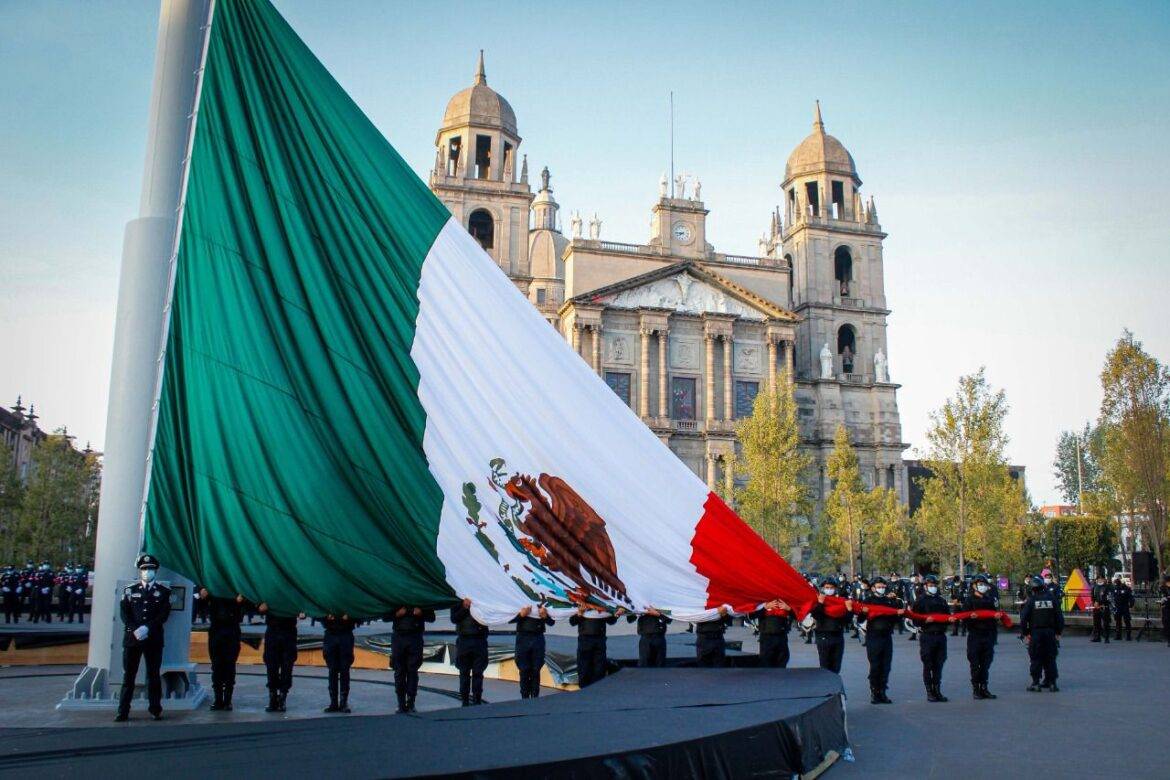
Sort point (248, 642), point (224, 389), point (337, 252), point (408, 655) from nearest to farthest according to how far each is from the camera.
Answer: point (224, 389) → point (337, 252) → point (408, 655) → point (248, 642)

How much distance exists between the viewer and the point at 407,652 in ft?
33.2

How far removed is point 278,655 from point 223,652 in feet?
1.92

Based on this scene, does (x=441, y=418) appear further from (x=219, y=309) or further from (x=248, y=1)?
(x=248, y=1)

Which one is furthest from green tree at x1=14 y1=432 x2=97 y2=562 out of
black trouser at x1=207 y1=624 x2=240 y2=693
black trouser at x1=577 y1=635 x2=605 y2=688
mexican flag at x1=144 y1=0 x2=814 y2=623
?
mexican flag at x1=144 y1=0 x2=814 y2=623

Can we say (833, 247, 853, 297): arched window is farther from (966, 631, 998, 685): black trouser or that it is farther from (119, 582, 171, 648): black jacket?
(119, 582, 171, 648): black jacket

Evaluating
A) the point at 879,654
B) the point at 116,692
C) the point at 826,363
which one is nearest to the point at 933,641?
the point at 879,654

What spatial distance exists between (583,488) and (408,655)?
2914mm

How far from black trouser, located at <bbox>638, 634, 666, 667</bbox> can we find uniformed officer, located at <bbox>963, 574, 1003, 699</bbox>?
4.14 m

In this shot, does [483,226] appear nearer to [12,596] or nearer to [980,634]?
[12,596]

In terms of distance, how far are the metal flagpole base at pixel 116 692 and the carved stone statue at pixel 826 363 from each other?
163 feet

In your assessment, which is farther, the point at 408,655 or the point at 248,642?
the point at 248,642

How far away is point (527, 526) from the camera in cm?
894

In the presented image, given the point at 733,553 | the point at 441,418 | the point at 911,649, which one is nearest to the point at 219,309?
the point at 441,418

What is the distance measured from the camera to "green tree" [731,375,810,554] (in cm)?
4088
